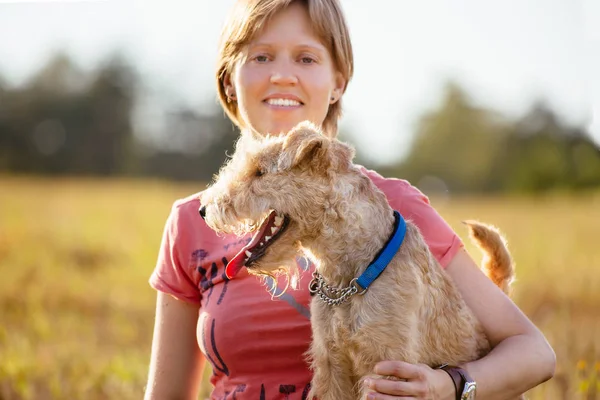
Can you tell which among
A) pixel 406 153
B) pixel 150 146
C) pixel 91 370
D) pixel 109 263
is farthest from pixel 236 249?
pixel 150 146

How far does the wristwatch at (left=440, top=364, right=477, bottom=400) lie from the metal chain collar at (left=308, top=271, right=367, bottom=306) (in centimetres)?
62

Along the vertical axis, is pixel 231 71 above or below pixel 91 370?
above

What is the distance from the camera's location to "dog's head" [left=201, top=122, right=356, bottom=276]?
10.7 feet

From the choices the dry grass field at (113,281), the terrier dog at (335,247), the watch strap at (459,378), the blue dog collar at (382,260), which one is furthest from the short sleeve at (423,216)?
the dry grass field at (113,281)

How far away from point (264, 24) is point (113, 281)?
8535mm

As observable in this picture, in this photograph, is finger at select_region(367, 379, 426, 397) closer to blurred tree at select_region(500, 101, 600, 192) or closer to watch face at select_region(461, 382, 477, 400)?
watch face at select_region(461, 382, 477, 400)

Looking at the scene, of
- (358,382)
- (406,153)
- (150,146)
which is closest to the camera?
(358,382)

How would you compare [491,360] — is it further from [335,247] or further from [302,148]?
[302,148]

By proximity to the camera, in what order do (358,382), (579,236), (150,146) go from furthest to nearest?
1. (150,146)
2. (579,236)
3. (358,382)

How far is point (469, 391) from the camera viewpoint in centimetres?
331

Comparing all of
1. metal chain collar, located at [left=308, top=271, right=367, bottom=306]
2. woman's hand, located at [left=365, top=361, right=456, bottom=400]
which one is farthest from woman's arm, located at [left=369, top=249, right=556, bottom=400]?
metal chain collar, located at [left=308, top=271, right=367, bottom=306]

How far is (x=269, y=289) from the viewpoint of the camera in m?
3.66

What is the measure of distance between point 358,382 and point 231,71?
2.10 metres

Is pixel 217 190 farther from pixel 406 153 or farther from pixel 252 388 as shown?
pixel 406 153
